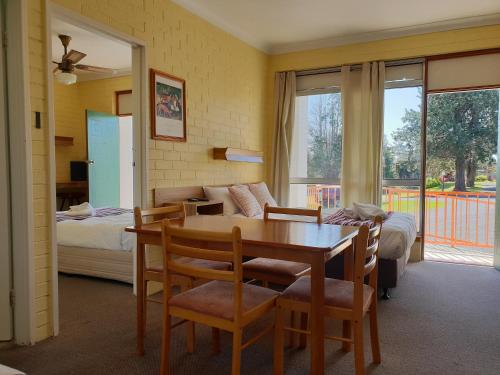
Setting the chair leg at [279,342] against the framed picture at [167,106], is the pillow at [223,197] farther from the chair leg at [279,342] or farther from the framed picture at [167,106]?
the chair leg at [279,342]

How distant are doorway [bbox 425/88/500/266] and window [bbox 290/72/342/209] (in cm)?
121

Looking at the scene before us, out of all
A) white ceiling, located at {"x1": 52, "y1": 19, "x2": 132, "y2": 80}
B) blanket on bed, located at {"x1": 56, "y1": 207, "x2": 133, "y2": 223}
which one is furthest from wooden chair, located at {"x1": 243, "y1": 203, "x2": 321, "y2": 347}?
white ceiling, located at {"x1": 52, "y1": 19, "x2": 132, "y2": 80}

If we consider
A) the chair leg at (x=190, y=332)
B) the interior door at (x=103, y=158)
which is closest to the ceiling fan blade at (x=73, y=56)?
the interior door at (x=103, y=158)

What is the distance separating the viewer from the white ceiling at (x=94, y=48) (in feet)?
14.6

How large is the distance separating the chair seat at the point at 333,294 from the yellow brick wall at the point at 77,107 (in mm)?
5306

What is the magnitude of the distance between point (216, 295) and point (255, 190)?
2995 millimetres

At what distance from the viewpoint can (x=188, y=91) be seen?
12.9 feet

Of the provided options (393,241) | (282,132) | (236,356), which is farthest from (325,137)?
(236,356)

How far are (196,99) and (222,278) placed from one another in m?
2.82

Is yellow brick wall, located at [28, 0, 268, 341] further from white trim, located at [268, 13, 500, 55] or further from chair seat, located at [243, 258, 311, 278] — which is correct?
→ chair seat, located at [243, 258, 311, 278]

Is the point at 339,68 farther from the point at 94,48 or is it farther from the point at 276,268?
the point at 276,268

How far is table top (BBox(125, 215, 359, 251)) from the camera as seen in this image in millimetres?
1775

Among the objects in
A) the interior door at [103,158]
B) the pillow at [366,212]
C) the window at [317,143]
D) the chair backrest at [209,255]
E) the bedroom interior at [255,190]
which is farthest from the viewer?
the interior door at [103,158]

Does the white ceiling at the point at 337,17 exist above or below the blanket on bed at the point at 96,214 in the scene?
above
